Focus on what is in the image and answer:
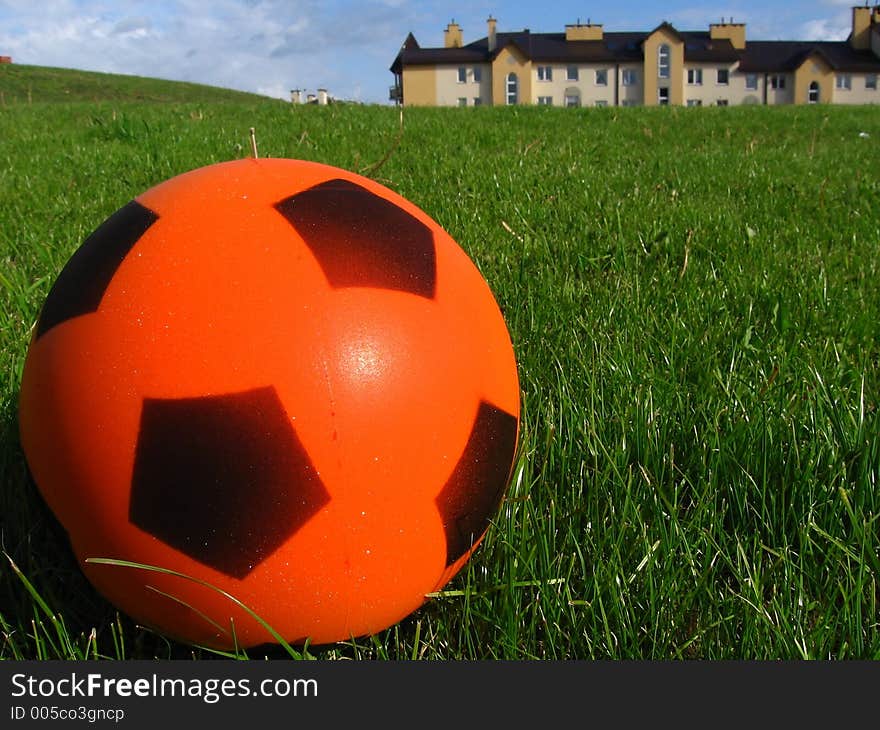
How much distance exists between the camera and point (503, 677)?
1.52 metres

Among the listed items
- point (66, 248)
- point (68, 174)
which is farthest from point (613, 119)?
point (66, 248)

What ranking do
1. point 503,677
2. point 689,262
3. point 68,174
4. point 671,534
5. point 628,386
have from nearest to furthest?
point 503,677
point 671,534
point 628,386
point 689,262
point 68,174

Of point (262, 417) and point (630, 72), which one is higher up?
point (630, 72)

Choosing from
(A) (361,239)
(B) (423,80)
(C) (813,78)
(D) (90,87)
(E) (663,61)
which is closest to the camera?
(A) (361,239)

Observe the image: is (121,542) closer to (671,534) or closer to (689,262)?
(671,534)

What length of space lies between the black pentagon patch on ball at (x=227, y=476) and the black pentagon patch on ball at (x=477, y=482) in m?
0.29

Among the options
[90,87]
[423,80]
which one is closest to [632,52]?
[423,80]

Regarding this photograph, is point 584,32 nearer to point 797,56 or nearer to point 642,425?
point 797,56

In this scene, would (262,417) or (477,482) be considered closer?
(262,417)

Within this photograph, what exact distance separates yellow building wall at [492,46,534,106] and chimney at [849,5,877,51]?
29.2 m

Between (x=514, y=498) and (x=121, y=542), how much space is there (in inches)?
35.1

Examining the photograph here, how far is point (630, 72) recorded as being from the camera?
6744 centimetres

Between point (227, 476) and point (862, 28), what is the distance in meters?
83.0

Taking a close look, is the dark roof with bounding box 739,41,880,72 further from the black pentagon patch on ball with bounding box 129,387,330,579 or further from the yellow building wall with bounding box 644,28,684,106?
the black pentagon patch on ball with bounding box 129,387,330,579
